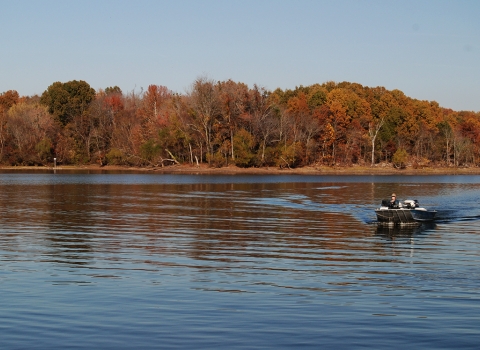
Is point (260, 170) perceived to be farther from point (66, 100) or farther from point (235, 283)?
point (235, 283)

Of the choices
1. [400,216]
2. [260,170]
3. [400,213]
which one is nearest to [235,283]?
[400,213]

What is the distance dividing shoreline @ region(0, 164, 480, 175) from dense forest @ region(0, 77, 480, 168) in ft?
4.97

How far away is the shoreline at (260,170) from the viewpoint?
115 meters

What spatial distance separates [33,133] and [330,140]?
61.9 m

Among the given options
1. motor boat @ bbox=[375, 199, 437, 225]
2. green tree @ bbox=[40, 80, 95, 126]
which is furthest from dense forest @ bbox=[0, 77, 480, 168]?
motor boat @ bbox=[375, 199, 437, 225]

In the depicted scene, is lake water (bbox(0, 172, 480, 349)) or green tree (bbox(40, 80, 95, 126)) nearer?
lake water (bbox(0, 172, 480, 349))

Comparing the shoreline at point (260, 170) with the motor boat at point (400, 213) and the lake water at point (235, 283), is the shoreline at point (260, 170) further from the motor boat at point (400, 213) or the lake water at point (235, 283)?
the lake water at point (235, 283)

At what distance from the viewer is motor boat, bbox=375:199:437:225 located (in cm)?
3372

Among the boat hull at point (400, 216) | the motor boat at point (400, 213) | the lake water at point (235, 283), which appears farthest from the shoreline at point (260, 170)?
the lake water at point (235, 283)

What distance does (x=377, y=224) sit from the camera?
117 feet

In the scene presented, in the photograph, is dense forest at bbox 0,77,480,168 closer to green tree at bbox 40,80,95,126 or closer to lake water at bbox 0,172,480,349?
green tree at bbox 40,80,95,126

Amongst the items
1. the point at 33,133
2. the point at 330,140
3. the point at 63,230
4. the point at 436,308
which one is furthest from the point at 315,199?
the point at 33,133

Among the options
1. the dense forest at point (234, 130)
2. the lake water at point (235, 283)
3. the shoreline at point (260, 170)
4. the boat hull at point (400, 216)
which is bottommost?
the lake water at point (235, 283)

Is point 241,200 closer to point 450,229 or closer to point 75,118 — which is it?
point 450,229
